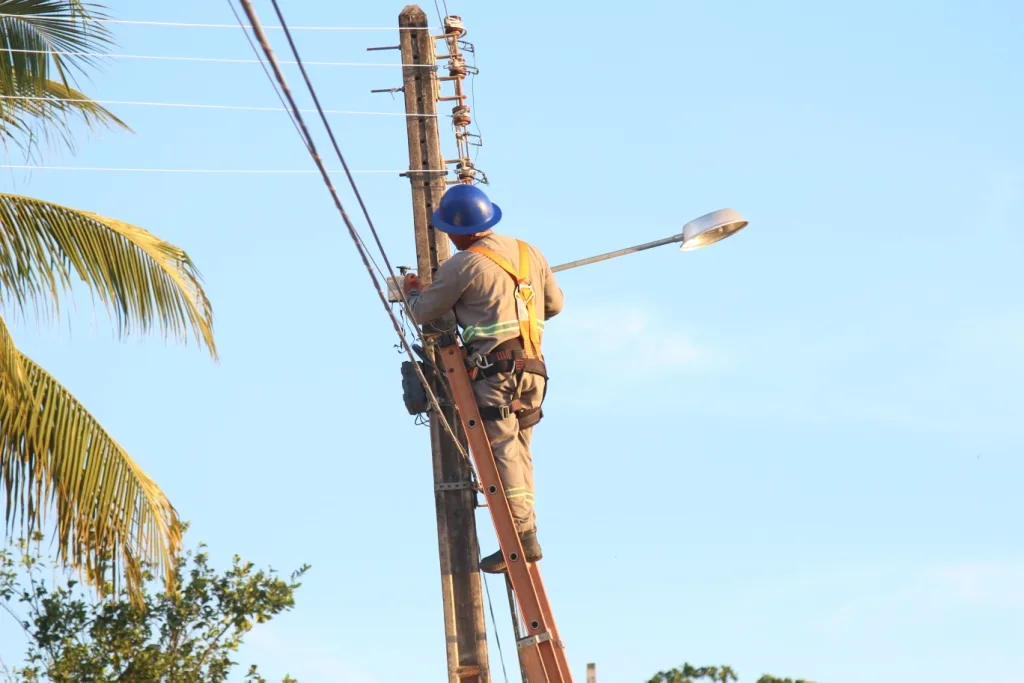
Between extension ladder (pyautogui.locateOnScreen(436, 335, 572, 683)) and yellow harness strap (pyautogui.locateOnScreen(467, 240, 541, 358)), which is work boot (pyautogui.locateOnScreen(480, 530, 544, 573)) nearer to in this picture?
extension ladder (pyautogui.locateOnScreen(436, 335, 572, 683))

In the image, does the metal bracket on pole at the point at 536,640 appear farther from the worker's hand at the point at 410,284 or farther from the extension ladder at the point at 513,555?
the worker's hand at the point at 410,284

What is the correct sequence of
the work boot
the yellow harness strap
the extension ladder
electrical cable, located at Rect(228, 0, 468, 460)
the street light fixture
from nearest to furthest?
electrical cable, located at Rect(228, 0, 468, 460), the extension ladder, the work boot, the yellow harness strap, the street light fixture

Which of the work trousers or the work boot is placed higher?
the work trousers

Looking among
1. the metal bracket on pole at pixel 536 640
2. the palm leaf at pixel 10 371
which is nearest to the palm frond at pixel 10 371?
the palm leaf at pixel 10 371

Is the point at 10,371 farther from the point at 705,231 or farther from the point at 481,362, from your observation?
the point at 705,231

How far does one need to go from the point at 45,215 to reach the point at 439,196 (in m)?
2.29

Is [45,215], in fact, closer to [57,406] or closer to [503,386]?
[57,406]

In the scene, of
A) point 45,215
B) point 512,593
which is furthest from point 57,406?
point 512,593

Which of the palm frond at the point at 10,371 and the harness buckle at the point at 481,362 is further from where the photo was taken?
the palm frond at the point at 10,371

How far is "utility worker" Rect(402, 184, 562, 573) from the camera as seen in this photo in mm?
7516

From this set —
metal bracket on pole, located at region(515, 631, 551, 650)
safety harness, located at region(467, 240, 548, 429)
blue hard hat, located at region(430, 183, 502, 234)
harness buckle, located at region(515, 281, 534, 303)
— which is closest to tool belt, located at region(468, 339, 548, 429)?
safety harness, located at region(467, 240, 548, 429)

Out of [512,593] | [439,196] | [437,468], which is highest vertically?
[439,196]

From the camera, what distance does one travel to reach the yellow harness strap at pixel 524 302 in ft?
25.2

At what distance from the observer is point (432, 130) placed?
27.5 ft
